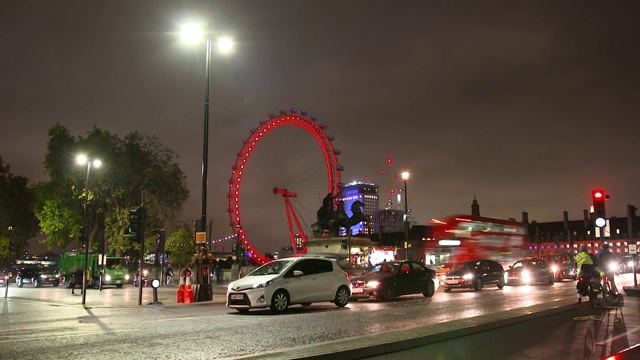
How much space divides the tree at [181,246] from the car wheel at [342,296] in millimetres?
78577

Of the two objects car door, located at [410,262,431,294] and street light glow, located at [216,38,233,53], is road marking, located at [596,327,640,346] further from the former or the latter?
street light glow, located at [216,38,233,53]

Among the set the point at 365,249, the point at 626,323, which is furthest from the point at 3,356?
the point at 365,249

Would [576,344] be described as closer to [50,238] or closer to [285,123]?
[285,123]

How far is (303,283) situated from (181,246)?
85199 millimetres

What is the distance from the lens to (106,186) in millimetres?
53875

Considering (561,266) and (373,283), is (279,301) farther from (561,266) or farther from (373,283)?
(561,266)

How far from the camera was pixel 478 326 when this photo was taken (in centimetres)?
1090

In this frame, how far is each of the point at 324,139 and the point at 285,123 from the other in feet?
15.1

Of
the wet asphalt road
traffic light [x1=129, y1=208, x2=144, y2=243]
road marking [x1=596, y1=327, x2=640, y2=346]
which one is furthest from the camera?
traffic light [x1=129, y1=208, x2=144, y2=243]

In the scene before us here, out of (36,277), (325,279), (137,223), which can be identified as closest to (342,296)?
(325,279)

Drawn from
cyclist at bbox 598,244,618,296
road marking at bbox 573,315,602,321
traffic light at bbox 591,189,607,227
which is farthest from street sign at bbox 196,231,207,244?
traffic light at bbox 591,189,607,227

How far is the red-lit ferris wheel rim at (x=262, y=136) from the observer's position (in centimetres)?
5905

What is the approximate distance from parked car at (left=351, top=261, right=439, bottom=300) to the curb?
7809mm

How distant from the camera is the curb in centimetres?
790
